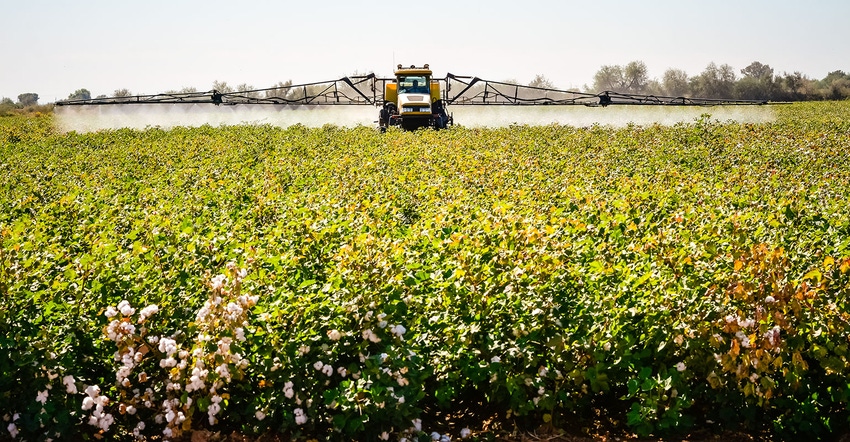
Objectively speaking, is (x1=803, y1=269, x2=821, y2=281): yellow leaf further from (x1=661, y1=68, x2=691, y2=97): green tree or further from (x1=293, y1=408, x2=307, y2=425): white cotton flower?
(x1=661, y1=68, x2=691, y2=97): green tree

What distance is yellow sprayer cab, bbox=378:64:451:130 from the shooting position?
32.2m

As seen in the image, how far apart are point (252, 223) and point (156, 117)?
29633 millimetres

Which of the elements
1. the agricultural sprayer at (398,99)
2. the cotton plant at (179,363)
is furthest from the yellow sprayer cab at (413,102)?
the cotton plant at (179,363)

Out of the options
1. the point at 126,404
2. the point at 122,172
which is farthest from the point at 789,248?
the point at 122,172

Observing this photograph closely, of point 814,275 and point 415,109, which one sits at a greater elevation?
point 415,109

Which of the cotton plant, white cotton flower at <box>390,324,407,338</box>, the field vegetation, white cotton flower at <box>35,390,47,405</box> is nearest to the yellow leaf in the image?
the field vegetation

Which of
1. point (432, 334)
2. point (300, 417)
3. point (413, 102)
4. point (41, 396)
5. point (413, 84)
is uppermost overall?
point (413, 84)

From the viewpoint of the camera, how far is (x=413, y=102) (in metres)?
32.3

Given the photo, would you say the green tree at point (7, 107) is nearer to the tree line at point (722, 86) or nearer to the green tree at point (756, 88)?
the tree line at point (722, 86)

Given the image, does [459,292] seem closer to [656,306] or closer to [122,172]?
[656,306]

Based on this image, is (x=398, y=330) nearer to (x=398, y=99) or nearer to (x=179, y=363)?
(x=179, y=363)

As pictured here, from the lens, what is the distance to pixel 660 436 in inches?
227

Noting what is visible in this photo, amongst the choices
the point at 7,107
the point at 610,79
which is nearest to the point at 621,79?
the point at 610,79

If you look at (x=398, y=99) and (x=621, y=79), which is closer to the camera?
(x=398, y=99)
